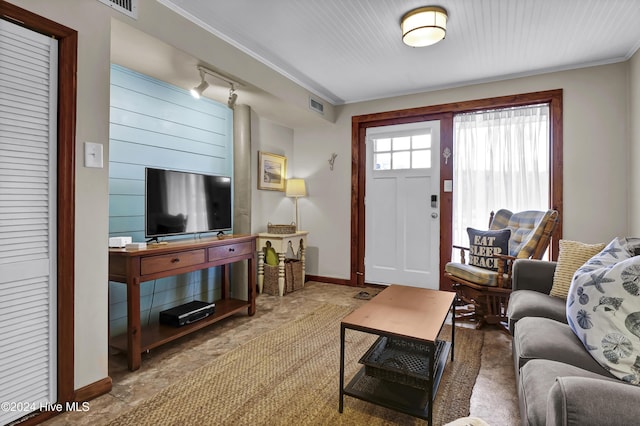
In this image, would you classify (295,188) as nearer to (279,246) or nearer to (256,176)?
(256,176)

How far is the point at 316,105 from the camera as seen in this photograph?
3.99 meters

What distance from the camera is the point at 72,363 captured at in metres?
1.70

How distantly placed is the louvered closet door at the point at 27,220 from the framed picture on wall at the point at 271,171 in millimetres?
2529

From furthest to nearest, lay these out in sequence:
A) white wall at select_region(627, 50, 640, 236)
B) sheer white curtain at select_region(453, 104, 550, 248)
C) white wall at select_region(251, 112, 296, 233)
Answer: white wall at select_region(251, 112, 296, 233) → sheer white curtain at select_region(453, 104, 550, 248) → white wall at select_region(627, 50, 640, 236)

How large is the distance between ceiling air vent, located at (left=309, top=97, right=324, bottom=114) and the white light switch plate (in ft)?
8.21

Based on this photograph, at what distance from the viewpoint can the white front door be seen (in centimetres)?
390

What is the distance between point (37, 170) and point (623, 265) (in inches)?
103

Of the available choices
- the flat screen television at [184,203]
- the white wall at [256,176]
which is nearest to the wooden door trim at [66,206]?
the flat screen television at [184,203]

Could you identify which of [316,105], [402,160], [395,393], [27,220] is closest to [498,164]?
[402,160]

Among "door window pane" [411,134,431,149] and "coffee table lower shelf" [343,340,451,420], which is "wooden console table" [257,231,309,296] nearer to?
"door window pane" [411,134,431,149]

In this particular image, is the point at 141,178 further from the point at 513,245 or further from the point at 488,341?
the point at 513,245

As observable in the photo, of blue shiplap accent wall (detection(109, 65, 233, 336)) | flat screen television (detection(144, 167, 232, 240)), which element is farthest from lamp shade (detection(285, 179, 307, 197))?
flat screen television (detection(144, 167, 232, 240))

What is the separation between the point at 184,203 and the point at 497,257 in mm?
2667

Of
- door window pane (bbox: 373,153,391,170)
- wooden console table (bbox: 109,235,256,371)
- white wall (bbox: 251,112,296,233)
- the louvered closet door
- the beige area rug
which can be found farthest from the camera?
door window pane (bbox: 373,153,391,170)
